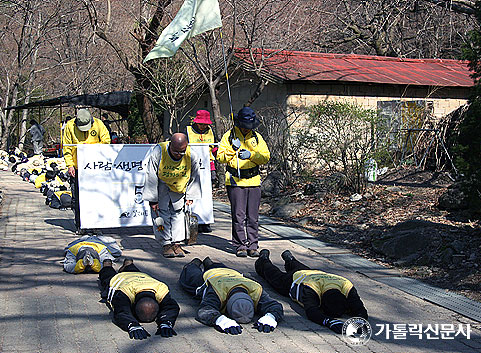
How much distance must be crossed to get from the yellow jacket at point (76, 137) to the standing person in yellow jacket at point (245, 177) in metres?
2.84

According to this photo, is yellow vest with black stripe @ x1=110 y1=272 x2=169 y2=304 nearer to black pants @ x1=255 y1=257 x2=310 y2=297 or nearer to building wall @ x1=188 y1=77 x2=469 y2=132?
black pants @ x1=255 y1=257 x2=310 y2=297

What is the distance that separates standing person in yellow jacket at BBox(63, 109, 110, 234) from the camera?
1003cm

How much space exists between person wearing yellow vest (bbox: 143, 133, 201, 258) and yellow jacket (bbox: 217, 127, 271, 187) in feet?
1.50

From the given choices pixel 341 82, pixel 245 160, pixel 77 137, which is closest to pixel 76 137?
pixel 77 137

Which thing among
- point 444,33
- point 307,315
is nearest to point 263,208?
point 307,315

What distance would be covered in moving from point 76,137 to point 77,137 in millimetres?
17

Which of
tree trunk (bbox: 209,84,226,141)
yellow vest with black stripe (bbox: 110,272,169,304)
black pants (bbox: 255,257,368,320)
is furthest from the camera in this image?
tree trunk (bbox: 209,84,226,141)

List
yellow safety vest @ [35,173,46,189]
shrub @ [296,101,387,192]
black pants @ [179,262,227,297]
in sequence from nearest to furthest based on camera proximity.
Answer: black pants @ [179,262,227,297]
shrub @ [296,101,387,192]
yellow safety vest @ [35,173,46,189]

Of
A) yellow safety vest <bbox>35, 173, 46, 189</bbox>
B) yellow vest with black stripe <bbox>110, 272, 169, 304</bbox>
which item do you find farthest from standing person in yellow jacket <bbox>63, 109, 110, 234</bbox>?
yellow safety vest <bbox>35, 173, 46, 189</bbox>

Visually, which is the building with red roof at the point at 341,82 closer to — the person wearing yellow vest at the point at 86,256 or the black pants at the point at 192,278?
the person wearing yellow vest at the point at 86,256

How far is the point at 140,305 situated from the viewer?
5543 mm

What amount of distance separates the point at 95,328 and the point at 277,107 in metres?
12.6

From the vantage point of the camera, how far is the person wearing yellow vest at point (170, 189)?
328 inches

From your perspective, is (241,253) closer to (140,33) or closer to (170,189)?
(170,189)
